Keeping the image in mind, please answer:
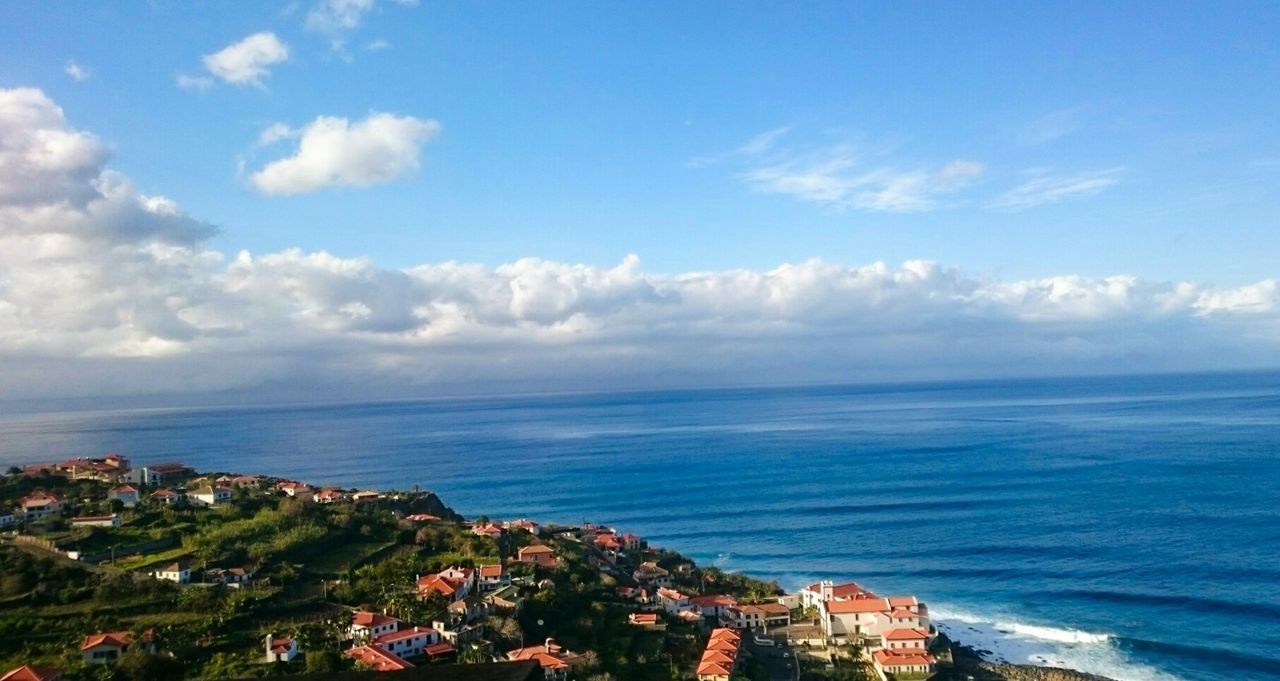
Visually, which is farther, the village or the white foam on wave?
the white foam on wave

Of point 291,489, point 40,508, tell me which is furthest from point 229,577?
point 291,489

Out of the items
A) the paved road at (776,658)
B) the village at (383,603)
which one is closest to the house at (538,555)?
the village at (383,603)

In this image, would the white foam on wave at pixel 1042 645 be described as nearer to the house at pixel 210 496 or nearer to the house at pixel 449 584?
the house at pixel 449 584

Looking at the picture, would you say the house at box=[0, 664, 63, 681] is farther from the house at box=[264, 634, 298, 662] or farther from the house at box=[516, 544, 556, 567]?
the house at box=[516, 544, 556, 567]

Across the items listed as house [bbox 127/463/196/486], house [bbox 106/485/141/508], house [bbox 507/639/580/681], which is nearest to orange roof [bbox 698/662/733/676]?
house [bbox 507/639/580/681]

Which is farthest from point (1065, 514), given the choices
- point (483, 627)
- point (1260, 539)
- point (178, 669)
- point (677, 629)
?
point (178, 669)
